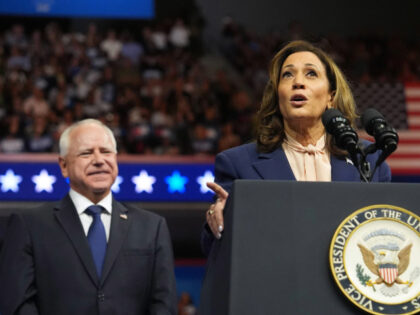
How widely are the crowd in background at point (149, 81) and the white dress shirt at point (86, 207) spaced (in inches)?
193

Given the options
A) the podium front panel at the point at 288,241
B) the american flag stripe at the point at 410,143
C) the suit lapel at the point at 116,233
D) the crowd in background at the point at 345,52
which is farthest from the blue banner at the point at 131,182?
the podium front panel at the point at 288,241

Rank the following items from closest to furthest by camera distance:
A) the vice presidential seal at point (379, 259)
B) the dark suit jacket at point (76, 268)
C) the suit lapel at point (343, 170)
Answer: the vice presidential seal at point (379, 259), the suit lapel at point (343, 170), the dark suit jacket at point (76, 268)

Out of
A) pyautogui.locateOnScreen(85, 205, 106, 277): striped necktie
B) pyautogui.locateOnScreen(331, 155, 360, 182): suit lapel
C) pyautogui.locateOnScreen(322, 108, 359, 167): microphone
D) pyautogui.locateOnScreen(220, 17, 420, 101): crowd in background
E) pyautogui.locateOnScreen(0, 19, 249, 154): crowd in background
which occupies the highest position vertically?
pyautogui.locateOnScreen(220, 17, 420, 101): crowd in background

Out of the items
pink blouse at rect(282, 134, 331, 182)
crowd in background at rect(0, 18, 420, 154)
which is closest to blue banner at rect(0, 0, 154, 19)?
crowd in background at rect(0, 18, 420, 154)

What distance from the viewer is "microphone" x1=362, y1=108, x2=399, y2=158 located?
171cm

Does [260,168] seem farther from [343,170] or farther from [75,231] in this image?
[75,231]

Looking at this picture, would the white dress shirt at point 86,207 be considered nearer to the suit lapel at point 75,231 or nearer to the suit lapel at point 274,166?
the suit lapel at point 75,231

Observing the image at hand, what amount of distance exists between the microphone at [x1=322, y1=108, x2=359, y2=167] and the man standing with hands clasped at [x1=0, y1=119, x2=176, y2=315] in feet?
2.78

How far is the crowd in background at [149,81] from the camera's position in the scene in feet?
25.4

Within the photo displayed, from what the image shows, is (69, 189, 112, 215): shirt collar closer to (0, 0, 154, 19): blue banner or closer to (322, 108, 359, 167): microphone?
(322, 108, 359, 167): microphone

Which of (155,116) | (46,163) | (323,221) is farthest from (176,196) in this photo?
(323,221)

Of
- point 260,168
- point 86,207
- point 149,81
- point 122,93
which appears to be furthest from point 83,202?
point 149,81

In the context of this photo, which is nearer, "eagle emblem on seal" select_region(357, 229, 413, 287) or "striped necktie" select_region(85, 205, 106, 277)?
"eagle emblem on seal" select_region(357, 229, 413, 287)

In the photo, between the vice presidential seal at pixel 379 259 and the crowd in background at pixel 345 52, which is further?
the crowd in background at pixel 345 52
